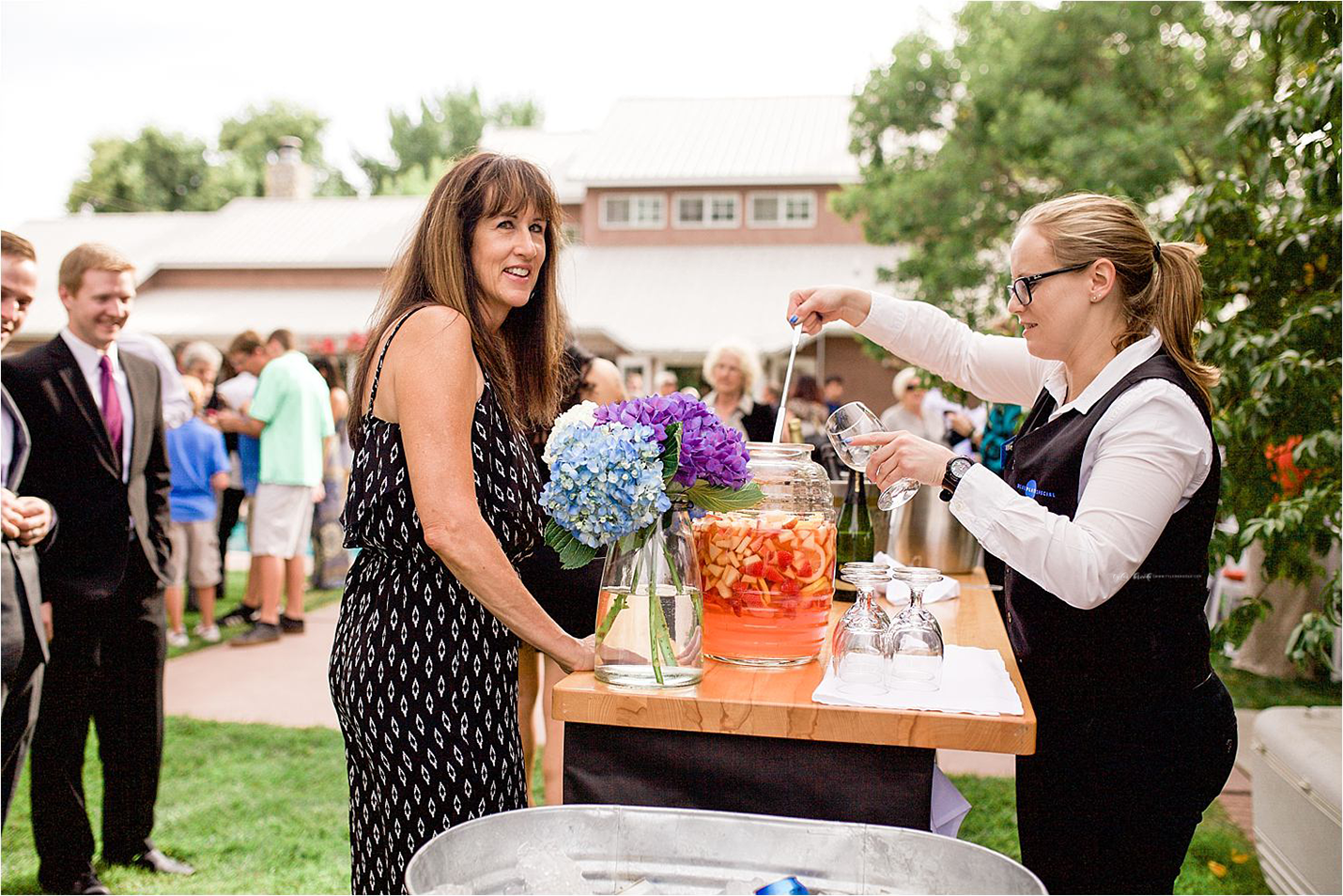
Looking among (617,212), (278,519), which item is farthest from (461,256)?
(617,212)

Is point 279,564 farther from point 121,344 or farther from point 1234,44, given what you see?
point 1234,44

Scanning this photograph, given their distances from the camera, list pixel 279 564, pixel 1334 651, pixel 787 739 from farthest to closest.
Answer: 1. pixel 279 564
2. pixel 1334 651
3. pixel 787 739

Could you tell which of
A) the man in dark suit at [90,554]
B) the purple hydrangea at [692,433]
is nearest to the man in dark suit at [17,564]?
the man in dark suit at [90,554]

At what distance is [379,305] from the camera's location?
2146mm

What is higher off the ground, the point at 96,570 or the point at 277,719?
the point at 96,570

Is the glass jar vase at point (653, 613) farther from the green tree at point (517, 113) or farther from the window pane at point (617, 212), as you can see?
the green tree at point (517, 113)

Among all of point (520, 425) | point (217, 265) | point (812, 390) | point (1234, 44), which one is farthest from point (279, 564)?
point (217, 265)

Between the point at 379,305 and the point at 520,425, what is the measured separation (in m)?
0.38

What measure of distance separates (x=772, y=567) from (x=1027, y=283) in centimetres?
68

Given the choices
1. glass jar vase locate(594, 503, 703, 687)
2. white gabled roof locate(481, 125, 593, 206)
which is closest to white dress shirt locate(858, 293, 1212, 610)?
glass jar vase locate(594, 503, 703, 687)

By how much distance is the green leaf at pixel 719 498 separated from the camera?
1653mm

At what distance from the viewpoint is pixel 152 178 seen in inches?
1633

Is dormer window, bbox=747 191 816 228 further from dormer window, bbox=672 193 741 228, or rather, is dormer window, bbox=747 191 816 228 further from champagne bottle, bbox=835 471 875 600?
champagne bottle, bbox=835 471 875 600

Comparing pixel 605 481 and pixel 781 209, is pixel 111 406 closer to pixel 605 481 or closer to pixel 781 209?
pixel 605 481
